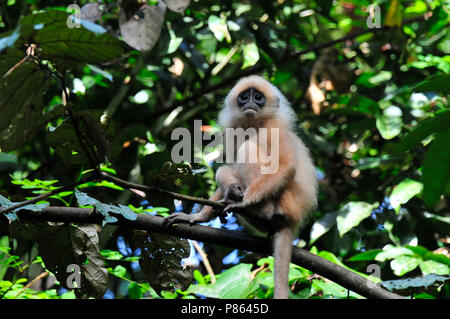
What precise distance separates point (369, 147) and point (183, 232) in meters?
4.22

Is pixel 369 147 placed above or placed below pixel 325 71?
below

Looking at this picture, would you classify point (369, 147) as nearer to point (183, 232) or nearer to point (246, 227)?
point (246, 227)

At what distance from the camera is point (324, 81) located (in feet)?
20.1

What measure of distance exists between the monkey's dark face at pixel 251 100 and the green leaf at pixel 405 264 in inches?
77.1

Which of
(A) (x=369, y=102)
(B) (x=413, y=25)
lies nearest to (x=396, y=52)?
(B) (x=413, y=25)

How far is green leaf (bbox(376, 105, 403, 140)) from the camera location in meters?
5.19

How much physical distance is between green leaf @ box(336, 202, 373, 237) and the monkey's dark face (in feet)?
4.02

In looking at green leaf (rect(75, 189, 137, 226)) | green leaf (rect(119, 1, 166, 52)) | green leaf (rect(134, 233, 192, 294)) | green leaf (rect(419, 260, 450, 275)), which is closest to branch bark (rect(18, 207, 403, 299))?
green leaf (rect(75, 189, 137, 226))

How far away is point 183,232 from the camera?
3033mm

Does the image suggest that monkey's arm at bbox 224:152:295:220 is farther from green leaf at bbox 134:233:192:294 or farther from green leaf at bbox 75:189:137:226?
green leaf at bbox 75:189:137:226

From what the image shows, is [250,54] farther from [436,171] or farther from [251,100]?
[436,171]

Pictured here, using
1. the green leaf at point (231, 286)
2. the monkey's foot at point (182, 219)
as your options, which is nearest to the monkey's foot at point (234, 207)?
the monkey's foot at point (182, 219)

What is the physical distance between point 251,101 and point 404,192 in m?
1.58

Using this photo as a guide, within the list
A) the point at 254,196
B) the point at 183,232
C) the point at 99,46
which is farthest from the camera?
the point at 254,196
